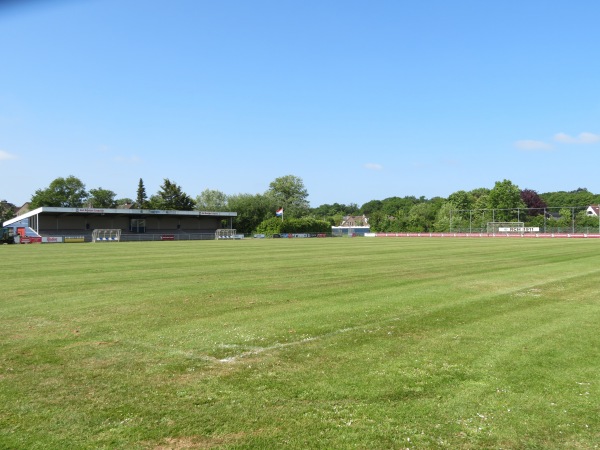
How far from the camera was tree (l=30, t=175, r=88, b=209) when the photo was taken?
123188mm

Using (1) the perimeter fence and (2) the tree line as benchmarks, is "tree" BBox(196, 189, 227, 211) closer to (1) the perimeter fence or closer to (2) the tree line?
(2) the tree line

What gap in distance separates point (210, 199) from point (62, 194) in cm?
3984

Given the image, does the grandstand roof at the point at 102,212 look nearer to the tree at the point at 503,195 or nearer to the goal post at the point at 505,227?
the goal post at the point at 505,227

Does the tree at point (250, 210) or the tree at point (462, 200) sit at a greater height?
the tree at point (462, 200)

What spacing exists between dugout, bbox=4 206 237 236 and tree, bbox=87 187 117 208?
149 ft

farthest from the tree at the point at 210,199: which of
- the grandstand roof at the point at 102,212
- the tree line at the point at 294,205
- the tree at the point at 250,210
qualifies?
the grandstand roof at the point at 102,212

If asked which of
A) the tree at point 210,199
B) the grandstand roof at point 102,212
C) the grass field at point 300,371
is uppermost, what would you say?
the tree at point 210,199

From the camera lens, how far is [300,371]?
20.5 ft

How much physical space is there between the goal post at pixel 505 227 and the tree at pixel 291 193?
59796 millimetres

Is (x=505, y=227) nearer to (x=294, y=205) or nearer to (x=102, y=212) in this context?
(x=294, y=205)

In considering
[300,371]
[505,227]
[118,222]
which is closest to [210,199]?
[118,222]

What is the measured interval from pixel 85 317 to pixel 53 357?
3.14 m

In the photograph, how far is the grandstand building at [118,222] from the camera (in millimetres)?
75750

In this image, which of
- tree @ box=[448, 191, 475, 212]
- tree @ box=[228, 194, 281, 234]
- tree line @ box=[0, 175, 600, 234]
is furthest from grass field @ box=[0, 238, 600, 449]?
tree @ box=[448, 191, 475, 212]
